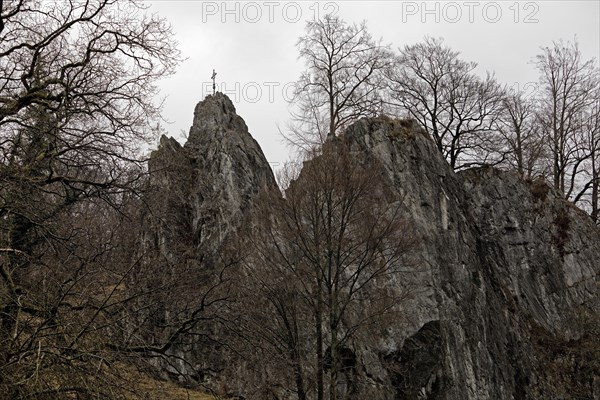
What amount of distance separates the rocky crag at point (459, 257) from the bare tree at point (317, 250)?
222cm

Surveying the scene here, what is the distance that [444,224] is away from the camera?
18750 mm

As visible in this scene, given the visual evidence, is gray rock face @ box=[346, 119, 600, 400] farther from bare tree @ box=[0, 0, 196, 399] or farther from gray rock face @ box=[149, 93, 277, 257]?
bare tree @ box=[0, 0, 196, 399]

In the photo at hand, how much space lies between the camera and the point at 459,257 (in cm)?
1838

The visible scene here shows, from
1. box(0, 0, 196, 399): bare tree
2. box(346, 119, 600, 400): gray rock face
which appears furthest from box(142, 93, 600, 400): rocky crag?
box(0, 0, 196, 399): bare tree

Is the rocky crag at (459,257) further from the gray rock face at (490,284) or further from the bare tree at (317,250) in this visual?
the bare tree at (317,250)

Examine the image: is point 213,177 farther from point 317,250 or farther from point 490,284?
point 490,284

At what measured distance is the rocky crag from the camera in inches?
617

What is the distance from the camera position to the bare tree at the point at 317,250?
1198 cm

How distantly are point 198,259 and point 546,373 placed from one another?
41.3ft

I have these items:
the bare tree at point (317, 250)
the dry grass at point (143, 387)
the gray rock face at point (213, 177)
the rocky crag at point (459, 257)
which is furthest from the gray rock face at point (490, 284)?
the dry grass at point (143, 387)

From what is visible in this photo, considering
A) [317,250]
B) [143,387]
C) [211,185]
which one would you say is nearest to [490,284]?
[317,250]

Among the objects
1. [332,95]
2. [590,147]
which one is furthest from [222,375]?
[590,147]

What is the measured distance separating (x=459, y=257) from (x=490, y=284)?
2.12 meters

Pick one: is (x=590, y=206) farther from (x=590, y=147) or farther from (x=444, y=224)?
(x=444, y=224)
